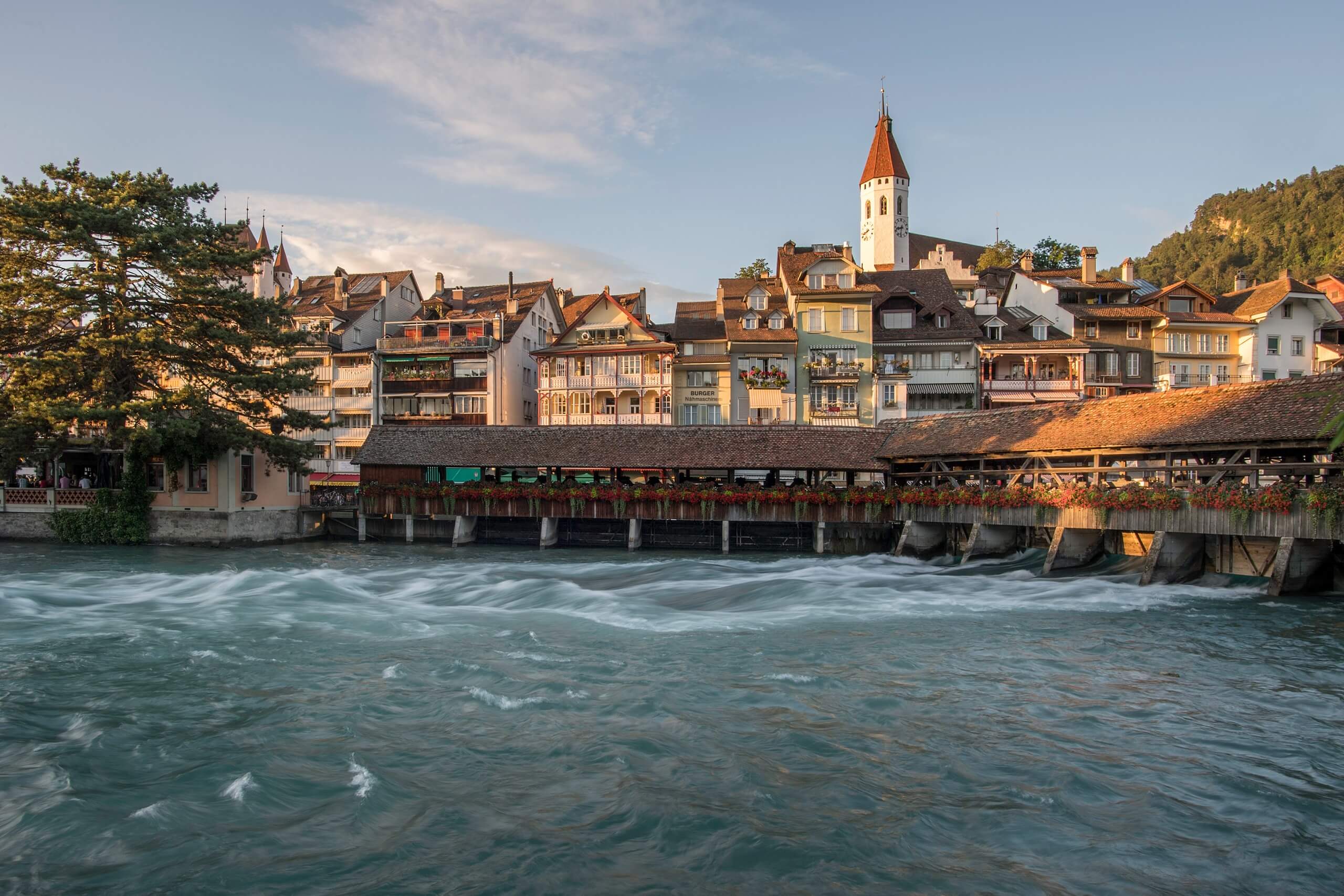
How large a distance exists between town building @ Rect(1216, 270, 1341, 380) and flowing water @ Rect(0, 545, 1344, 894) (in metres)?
35.0

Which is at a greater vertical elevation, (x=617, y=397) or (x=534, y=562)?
(x=617, y=397)

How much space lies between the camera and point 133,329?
91.6ft

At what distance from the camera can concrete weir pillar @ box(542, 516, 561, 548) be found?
98.3 ft

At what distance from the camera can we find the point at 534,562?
83.6 ft

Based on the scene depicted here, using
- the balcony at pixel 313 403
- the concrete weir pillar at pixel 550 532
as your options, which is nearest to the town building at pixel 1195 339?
the concrete weir pillar at pixel 550 532

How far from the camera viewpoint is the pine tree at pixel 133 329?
26.1 metres

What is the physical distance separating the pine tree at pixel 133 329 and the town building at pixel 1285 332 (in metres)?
44.0

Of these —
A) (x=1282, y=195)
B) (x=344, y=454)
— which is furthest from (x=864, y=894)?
(x=1282, y=195)

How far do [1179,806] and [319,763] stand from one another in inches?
292

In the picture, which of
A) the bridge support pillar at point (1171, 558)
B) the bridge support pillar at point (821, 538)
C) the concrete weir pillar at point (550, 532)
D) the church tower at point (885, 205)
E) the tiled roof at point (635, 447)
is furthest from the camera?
the church tower at point (885, 205)

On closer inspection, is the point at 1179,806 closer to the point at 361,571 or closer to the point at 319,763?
the point at 319,763

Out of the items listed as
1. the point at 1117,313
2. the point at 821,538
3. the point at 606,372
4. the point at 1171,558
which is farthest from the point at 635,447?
the point at 1117,313

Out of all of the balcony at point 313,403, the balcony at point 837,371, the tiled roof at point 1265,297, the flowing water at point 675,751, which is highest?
the tiled roof at point 1265,297

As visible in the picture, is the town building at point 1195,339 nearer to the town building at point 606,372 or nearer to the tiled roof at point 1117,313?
the tiled roof at point 1117,313
